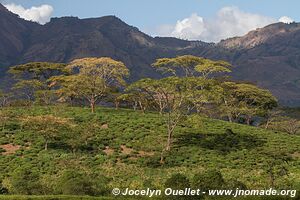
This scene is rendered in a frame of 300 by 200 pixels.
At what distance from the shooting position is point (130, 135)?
53688 millimetres

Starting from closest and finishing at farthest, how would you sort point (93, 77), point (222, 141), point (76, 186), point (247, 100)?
point (76, 186) → point (222, 141) → point (93, 77) → point (247, 100)

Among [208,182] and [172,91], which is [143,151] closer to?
[172,91]

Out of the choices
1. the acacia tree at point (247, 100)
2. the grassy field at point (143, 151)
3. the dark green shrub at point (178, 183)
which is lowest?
the grassy field at point (143, 151)

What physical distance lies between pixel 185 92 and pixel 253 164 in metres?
11.9

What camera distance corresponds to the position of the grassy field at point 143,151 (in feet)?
127

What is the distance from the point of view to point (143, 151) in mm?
49031

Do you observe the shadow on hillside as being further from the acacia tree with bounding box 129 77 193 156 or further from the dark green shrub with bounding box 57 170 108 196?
the dark green shrub with bounding box 57 170 108 196

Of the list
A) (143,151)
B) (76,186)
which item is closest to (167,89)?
(143,151)

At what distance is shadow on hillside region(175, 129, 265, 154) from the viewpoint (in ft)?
168

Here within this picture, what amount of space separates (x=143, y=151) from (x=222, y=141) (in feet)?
36.7

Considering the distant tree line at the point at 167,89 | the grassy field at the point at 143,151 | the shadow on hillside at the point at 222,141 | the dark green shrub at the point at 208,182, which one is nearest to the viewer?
the dark green shrub at the point at 208,182

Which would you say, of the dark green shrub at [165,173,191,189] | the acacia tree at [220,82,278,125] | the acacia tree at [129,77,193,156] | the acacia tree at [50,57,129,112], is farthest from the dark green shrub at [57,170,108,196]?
the acacia tree at [220,82,278,125]

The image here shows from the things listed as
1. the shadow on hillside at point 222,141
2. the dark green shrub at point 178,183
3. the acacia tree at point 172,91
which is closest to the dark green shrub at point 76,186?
the dark green shrub at point 178,183

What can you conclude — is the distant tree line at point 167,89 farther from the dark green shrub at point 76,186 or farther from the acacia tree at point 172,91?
the dark green shrub at point 76,186
